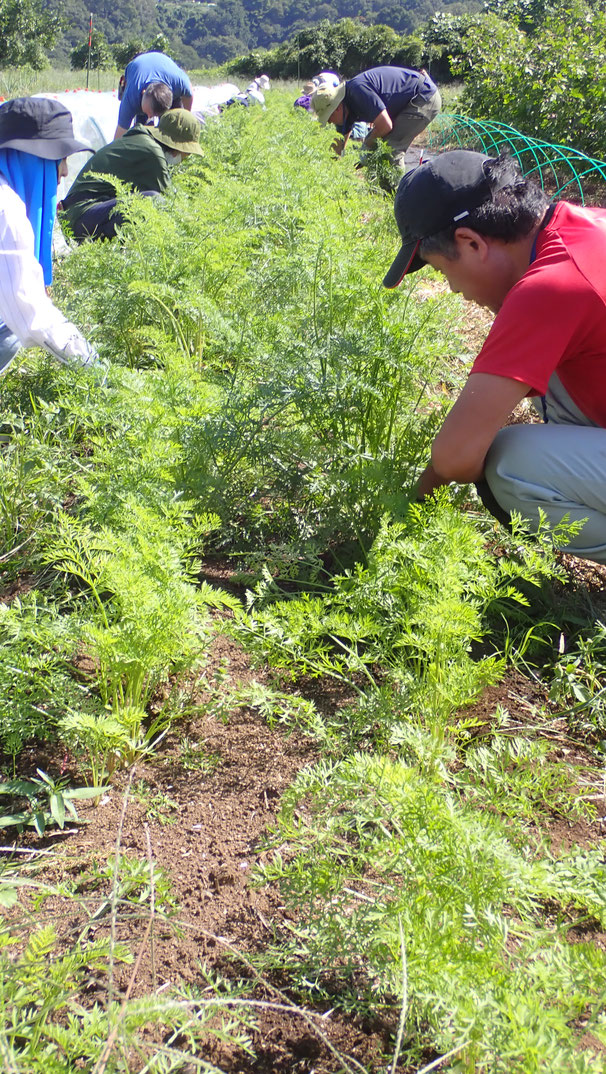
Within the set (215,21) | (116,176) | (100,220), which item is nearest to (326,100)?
(116,176)

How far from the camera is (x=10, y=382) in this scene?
3.63 meters

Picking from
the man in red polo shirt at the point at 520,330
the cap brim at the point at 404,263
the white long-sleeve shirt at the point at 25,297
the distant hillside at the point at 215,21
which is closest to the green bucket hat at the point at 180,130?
the white long-sleeve shirt at the point at 25,297

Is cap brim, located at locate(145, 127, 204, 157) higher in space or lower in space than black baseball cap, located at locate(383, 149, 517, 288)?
lower

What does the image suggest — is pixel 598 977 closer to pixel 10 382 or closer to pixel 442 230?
pixel 442 230

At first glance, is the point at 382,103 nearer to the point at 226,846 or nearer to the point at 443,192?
the point at 443,192

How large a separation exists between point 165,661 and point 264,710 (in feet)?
1.04

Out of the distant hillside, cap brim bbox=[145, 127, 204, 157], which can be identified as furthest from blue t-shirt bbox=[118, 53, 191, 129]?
the distant hillside

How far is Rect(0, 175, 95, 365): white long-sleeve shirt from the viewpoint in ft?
10.1

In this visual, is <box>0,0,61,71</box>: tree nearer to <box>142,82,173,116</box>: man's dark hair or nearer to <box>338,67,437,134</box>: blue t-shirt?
<box>338,67,437,134</box>: blue t-shirt

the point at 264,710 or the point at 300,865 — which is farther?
the point at 264,710

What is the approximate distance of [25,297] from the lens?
3.07 metres

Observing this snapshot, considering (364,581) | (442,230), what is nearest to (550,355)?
(442,230)

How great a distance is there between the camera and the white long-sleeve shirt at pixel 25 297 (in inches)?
121

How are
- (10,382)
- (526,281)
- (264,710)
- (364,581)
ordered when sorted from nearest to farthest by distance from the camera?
(264,710)
(364,581)
(526,281)
(10,382)
